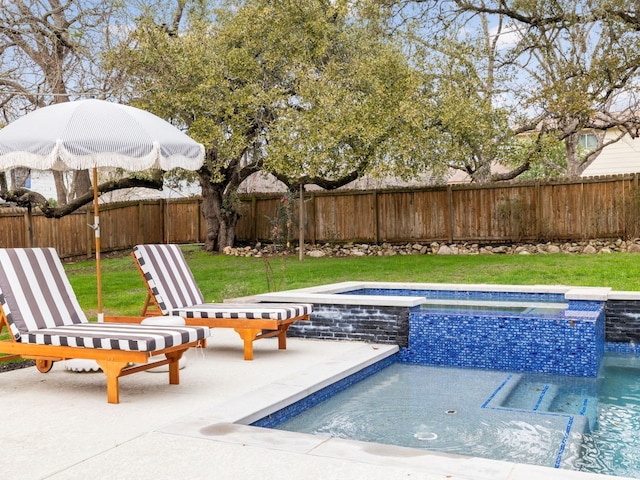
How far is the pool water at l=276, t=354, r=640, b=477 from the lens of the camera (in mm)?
4211

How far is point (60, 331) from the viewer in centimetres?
529

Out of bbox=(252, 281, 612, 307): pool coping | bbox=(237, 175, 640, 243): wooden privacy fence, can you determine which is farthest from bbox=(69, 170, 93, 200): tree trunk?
bbox=(252, 281, 612, 307): pool coping

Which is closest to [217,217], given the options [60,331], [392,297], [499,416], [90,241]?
[90,241]

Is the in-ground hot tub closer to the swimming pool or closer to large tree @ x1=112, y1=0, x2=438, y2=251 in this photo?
the swimming pool

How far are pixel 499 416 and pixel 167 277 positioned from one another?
3.75 m

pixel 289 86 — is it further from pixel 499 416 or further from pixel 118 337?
pixel 499 416

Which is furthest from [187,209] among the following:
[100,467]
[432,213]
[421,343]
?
[100,467]

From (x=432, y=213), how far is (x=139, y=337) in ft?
47.6

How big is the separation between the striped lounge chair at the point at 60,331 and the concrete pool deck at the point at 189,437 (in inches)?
11.4

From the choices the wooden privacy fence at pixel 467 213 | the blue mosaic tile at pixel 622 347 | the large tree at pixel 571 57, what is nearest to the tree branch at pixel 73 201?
the wooden privacy fence at pixel 467 213

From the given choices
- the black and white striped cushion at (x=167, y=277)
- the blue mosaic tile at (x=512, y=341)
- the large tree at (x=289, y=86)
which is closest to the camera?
the blue mosaic tile at (x=512, y=341)

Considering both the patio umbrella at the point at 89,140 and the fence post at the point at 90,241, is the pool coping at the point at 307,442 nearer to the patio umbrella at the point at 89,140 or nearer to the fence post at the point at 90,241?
the patio umbrella at the point at 89,140

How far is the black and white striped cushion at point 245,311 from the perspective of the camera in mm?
6246

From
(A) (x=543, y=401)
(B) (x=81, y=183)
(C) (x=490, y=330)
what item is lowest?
(A) (x=543, y=401)
